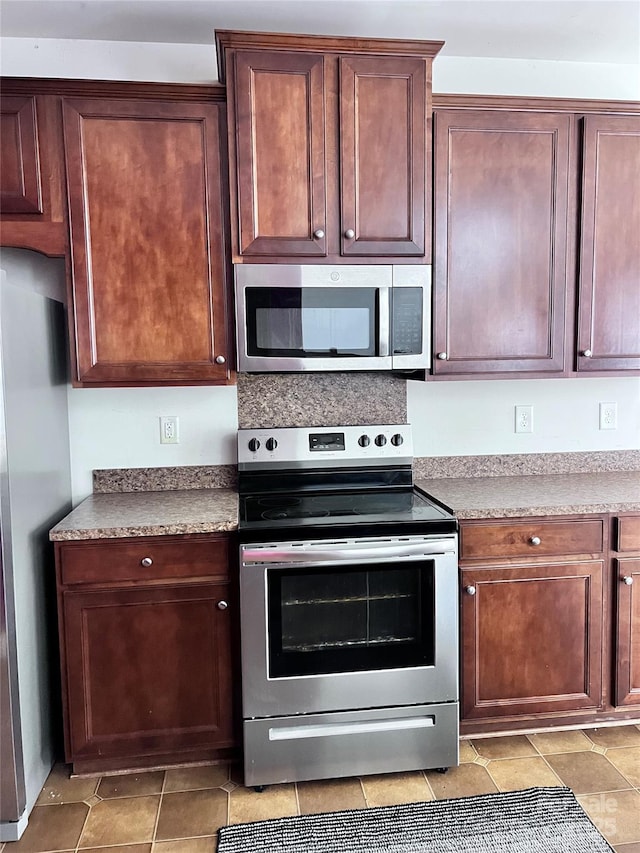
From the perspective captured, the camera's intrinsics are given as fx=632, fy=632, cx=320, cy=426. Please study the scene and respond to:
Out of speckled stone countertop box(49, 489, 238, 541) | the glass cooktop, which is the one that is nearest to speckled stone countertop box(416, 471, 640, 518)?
the glass cooktop

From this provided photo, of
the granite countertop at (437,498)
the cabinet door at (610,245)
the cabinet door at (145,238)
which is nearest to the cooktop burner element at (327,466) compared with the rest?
the granite countertop at (437,498)

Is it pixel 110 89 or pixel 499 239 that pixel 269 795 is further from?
pixel 110 89

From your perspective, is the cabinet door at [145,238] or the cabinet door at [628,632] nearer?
the cabinet door at [145,238]

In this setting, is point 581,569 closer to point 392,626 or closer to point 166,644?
point 392,626

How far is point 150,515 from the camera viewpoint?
2180 mm

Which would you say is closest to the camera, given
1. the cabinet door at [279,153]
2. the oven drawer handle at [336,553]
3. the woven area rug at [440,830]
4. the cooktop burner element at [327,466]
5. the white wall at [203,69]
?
the woven area rug at [440,830]

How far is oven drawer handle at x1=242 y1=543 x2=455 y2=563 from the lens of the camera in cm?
203

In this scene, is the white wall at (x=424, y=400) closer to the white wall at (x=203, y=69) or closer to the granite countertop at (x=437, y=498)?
the white wall at (x=203, y=69)

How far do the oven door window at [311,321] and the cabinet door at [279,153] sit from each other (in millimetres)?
148

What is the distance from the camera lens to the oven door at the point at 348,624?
6.72 ft

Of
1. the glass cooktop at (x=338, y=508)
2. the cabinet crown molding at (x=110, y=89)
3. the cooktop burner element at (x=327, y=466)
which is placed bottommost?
the glass cooktop at (x=338, y=508)

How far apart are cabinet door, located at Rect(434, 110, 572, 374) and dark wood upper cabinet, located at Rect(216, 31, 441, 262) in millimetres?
137

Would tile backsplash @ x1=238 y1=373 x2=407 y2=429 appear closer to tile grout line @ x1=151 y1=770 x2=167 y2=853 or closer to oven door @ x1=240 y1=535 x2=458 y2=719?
oven door @ x1=240 y1=535 x2=458 y2=719

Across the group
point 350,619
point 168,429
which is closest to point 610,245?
point 350,619
